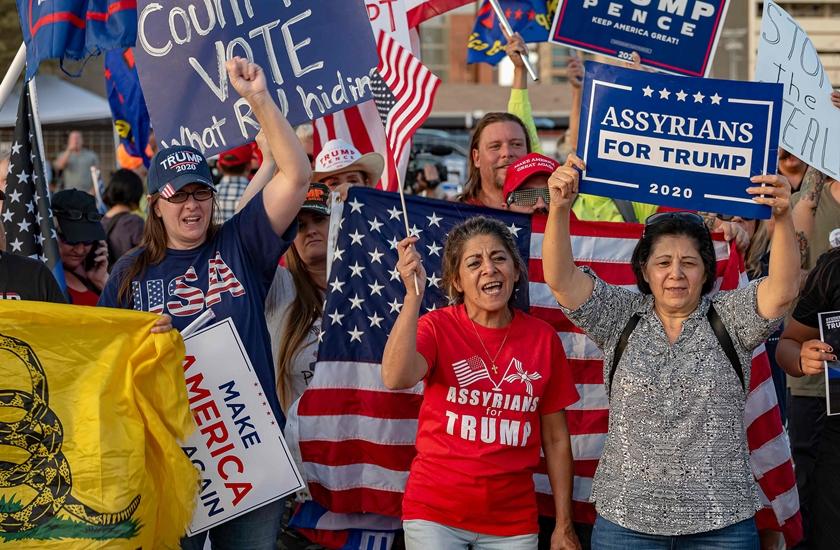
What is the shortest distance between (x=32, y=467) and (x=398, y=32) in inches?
120

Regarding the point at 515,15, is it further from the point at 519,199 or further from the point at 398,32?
the point at 519,199

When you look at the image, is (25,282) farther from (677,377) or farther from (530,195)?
(677,377)

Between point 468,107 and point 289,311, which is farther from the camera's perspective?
point 468,107

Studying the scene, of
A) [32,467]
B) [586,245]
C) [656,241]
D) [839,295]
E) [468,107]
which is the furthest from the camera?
[468,107]

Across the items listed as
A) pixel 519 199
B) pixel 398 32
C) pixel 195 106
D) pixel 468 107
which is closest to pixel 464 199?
pixel 519 199

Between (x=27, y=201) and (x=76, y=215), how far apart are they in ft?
1.30

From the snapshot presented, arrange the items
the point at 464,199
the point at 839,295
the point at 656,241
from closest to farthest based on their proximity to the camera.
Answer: the point at 656,241, the point at 839,295, the point at 464,199

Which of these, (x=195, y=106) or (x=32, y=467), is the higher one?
(x=195, y=106)

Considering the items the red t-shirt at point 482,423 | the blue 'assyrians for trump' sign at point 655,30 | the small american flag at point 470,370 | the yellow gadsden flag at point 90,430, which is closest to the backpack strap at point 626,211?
the blue 'assyrians for trump' sign at point 655,30

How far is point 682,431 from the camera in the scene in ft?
14.0

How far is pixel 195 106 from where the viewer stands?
5559 millimetres

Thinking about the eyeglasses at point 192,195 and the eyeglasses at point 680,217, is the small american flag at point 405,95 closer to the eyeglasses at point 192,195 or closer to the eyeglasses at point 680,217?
the eyeglasses at point 192,195

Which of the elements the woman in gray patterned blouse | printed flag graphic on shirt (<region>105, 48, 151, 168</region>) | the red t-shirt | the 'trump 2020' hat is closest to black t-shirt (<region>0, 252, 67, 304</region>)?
the 'trump 2020' hat

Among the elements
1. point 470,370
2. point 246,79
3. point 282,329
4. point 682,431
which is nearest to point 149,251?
point 246,79
